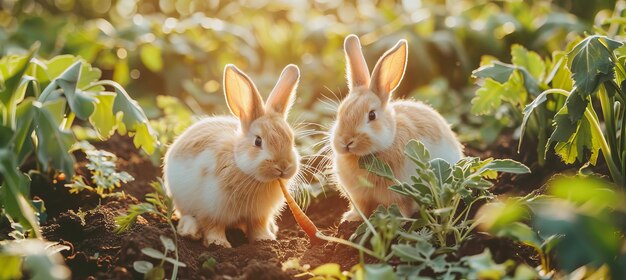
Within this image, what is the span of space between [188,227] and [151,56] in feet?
9.25

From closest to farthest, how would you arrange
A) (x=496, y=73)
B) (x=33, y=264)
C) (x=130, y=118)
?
(x=33, y=264), (x=130, y=118), (x=496, y=73)

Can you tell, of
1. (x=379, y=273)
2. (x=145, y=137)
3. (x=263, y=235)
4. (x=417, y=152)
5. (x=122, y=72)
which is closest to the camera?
(x=379, y=273)

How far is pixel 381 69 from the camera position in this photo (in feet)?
12.5

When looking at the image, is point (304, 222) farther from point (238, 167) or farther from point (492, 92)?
point (492, 92)

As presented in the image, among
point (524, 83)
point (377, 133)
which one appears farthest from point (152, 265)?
point (524, 83)

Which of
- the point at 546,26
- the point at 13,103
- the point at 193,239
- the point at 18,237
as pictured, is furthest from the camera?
the point at 546,26

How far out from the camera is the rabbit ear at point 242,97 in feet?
12.0

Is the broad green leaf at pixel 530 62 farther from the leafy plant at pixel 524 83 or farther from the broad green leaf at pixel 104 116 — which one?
the broad green leaf at pixel 104 116

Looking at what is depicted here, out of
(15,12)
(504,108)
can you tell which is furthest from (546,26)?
(15,12)

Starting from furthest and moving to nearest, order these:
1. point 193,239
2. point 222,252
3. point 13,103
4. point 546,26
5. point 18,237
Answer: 1. point 546,26
2. point 193,239
3. point 222,252
4. point 18,237
5. point 13,103

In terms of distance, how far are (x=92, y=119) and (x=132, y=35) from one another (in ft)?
9.54

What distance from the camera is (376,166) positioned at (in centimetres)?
353

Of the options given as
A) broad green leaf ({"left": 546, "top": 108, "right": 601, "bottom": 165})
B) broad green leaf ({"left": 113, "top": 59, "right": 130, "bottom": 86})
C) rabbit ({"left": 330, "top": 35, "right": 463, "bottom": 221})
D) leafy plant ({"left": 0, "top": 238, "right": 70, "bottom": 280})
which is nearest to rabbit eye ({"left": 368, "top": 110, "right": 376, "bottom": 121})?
rabbit ({"left": 330, "top": 35, "right": 463, "bottom": 221})

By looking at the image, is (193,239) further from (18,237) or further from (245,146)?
(18,237)
